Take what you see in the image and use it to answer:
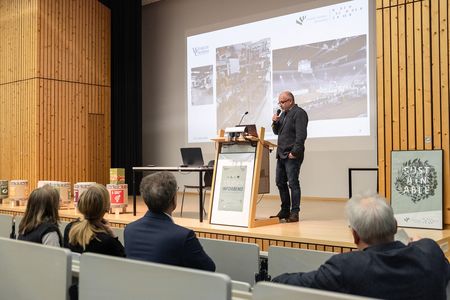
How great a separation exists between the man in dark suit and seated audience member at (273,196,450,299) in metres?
3.20

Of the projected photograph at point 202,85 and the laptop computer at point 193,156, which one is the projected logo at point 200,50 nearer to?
the projected photograph at point 202,85

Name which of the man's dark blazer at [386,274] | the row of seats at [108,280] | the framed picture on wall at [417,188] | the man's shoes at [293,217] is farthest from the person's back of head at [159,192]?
the framed picture on wall at [417,188]

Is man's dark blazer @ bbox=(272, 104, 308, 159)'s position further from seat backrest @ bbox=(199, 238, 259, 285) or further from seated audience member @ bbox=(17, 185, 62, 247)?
seated audience member @ bbox=(17, 185, 62, 247)

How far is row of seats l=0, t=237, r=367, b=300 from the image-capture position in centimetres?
156

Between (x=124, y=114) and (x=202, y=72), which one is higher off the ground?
(x=202, y=72)

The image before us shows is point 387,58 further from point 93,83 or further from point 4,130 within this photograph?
point 4,130

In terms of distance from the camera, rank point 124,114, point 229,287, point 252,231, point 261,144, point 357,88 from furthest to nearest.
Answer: point 124,114 → point 357,88 → point 261,144 → point 252,231 → point 229,287

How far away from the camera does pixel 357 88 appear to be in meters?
7.55

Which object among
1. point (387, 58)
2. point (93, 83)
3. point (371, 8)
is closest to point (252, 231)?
point (387, 58)

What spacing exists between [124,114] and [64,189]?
Result: 3.44 metres

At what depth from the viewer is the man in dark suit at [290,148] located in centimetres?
488

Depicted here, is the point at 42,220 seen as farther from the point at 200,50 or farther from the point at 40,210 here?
the point at 200,50

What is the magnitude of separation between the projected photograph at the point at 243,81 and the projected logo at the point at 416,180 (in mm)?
4048

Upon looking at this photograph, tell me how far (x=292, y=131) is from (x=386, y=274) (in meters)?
3.49
